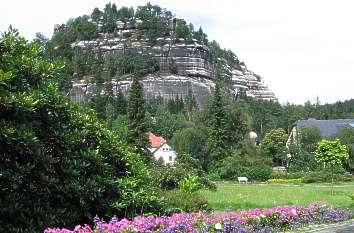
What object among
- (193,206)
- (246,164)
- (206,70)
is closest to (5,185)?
(193,206)

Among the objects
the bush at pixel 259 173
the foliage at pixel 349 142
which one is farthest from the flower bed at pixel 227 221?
the foliage at pixel 349 142

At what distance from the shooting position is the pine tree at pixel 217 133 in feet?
210

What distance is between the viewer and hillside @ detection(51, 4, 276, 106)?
15562 centimetres

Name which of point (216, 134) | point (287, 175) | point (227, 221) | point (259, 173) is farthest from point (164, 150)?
point (227, 221)

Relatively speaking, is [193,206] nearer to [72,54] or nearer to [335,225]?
[335,225]

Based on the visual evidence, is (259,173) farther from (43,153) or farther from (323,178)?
(43,153)

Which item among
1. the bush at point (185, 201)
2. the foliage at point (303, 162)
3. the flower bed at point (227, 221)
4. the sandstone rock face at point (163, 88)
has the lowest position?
the foliage at point (303, 162)

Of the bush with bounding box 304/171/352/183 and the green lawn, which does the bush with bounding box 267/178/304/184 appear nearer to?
the bush with bounding box 304/171/352/183

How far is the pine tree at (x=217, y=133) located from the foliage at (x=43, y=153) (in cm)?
5443

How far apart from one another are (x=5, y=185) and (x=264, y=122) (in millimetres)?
115047

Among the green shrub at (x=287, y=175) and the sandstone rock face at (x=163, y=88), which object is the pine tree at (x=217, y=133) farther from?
the sandstone rock face at (x=163, y=88)

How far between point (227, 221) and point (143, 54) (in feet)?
526

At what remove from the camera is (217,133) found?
6506cm

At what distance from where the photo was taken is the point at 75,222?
9.12 m
